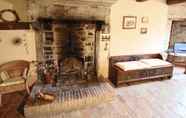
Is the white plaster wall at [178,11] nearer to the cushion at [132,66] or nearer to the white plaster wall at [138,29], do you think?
the white plaster wall at [138,29]

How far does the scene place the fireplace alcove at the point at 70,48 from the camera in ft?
10.6

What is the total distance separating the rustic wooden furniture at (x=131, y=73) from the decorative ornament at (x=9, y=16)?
2.39m

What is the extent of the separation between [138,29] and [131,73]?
132 cm

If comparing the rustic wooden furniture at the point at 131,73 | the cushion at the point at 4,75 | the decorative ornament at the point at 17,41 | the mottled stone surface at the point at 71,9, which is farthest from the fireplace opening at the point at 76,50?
the cushion at the point at 4,75

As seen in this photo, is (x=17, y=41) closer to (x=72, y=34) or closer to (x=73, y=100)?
(x=72, y=34)

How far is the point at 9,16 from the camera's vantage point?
294 cm

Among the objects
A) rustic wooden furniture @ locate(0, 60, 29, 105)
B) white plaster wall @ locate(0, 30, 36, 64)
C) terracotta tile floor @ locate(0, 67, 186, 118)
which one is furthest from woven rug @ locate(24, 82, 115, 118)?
white plaster wall @ locate(0, 30, 36, 64)

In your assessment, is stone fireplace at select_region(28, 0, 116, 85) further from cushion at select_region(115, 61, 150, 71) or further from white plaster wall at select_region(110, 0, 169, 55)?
cushion at select_region(115, 61, 150, 71)

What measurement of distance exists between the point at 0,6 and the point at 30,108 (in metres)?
2.06

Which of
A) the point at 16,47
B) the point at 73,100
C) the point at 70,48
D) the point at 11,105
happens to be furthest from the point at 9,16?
the point at 73,100

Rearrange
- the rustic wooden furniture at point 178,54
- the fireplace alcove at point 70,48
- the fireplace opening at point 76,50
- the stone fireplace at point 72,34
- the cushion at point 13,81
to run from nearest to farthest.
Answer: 1. the cushion at point 13,81
2. the stone fireplace at point 72,34
3. the fireplace alcove at point 70,48
4. the fireplace opening at point 76,50
5. the rustic wooden furniture at point 178,54

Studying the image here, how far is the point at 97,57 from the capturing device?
12.2 feet

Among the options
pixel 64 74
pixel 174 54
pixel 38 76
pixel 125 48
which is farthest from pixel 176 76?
pixel 38 76

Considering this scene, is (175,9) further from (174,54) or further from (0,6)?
(0,6)
